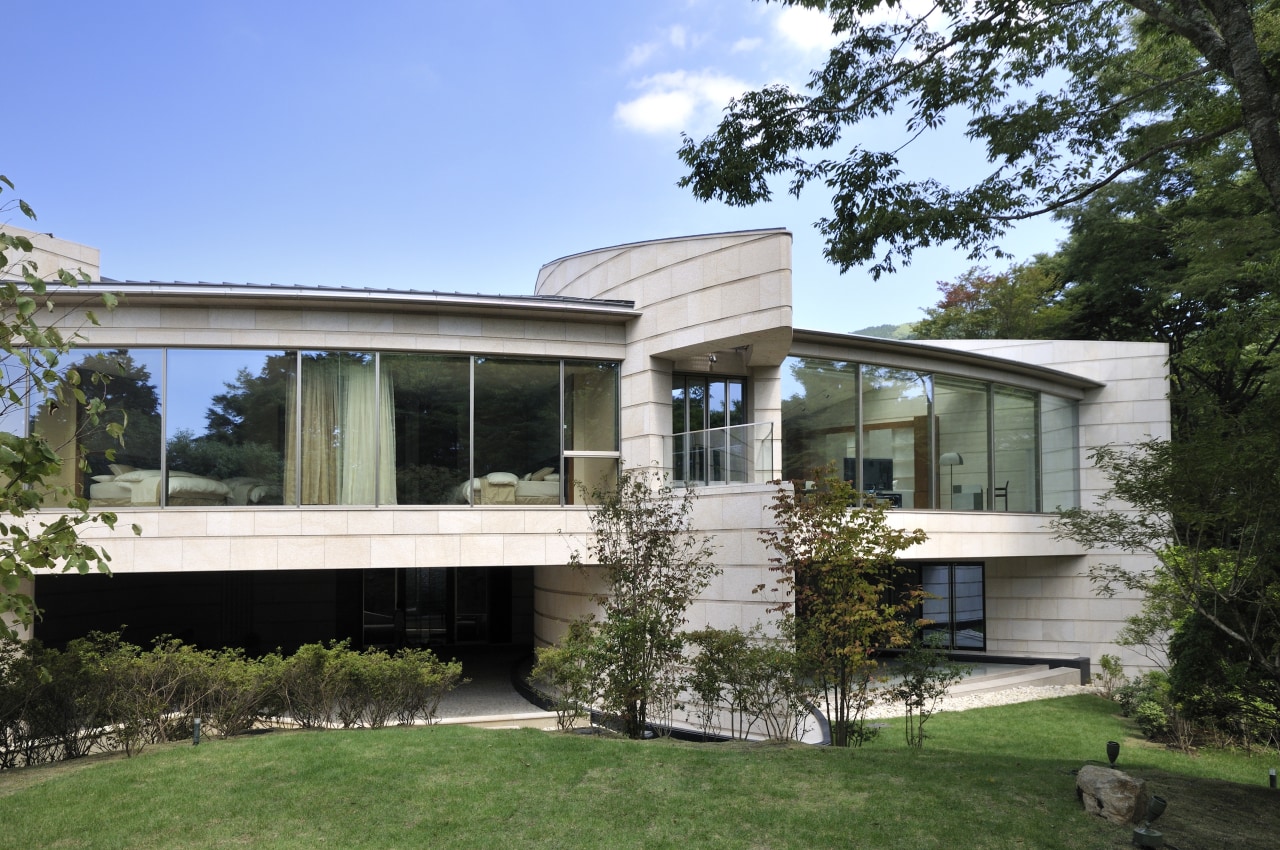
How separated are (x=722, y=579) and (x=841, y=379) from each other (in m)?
6.43

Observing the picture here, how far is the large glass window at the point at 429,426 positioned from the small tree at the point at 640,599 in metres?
3.45

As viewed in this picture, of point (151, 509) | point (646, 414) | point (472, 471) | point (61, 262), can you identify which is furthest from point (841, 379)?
point (61, 262)

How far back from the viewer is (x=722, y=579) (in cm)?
1323

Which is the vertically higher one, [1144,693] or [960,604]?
[960,604]

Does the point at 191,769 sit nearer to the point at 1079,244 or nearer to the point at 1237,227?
the point at 1237,227

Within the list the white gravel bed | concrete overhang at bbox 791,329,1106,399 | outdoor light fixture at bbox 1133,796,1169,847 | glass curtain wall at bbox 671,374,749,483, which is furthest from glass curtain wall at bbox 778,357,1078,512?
outdoor light fixture at bbox 1133,796,1169,847

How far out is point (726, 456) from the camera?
14.3m

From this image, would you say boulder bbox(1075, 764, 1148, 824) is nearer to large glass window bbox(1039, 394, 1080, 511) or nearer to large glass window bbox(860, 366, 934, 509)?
large glass window bbox(860, 366, 934, 509)

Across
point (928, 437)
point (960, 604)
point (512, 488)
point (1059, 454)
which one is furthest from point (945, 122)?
point (960, 604)

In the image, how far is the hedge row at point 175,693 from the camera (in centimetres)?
1007

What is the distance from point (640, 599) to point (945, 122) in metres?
6.86

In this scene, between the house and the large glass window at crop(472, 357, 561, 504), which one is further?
the large glass window at crop(472, 357, 561, 504)

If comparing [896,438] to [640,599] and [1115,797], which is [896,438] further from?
[1115,797]

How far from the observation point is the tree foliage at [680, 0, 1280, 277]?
33.3 ft
